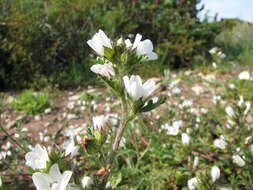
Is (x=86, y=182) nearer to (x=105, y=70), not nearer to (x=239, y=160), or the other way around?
(x=105, y=70)

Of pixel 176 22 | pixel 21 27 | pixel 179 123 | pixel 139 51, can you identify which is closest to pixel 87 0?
pixel 21 27

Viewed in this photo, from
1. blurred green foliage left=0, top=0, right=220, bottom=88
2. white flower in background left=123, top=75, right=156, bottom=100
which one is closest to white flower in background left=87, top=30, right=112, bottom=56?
white flower in background left=123, top=75, right=156, bottom=100

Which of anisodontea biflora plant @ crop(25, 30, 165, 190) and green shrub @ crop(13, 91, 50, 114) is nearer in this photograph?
anisodontea biflora plant @ crop(25, 30, 165, 190)

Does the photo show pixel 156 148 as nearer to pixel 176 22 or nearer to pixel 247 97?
pixel 247 97

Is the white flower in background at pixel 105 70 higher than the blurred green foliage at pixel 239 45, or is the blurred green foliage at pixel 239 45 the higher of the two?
the white flower in background at pixel 105 70

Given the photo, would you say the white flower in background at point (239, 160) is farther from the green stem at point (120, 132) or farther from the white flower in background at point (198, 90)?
the white flower in background at point (198, 90)

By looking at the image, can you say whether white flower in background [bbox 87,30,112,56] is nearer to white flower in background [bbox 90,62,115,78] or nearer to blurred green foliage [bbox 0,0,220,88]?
white flower in background [bbox 90,62,115,78]

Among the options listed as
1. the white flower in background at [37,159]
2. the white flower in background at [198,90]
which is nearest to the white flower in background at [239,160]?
the white flower in background at [37,159]
